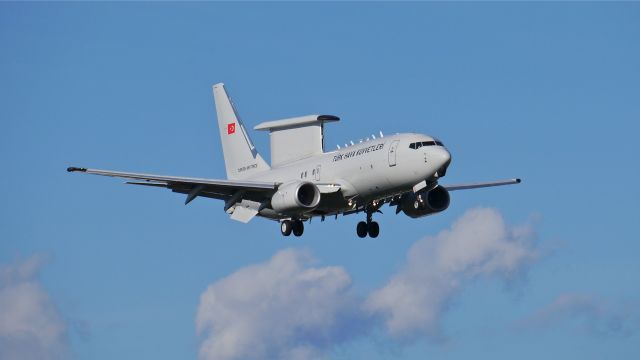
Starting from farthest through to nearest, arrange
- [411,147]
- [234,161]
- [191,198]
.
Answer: [234,161] < [191,198] < [411,147]

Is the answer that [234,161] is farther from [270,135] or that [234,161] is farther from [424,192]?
[424,192]

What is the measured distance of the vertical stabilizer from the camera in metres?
93.9

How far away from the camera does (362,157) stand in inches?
3177

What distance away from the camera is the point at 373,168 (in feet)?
261

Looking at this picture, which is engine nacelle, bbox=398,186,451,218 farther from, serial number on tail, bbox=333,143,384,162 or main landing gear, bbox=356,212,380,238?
serial number on tail, bbox=333,143,384,162

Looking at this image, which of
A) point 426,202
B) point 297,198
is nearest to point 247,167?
point 297,198

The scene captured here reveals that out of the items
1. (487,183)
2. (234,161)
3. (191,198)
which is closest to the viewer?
(191,198)

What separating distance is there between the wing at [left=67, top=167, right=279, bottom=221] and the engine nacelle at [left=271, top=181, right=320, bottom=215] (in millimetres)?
1734

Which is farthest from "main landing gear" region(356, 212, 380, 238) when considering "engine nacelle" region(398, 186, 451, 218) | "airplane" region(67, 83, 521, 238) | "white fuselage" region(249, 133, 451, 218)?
"white fuselage" region(249, 133, 451, 218)

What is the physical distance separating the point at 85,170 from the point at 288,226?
13.0 meters

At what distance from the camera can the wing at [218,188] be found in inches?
3233

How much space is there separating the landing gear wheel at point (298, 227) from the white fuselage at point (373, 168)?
4.11 ft

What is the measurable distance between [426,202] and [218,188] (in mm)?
11997

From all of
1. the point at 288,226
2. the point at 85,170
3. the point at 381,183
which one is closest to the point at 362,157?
the point at 381,183
